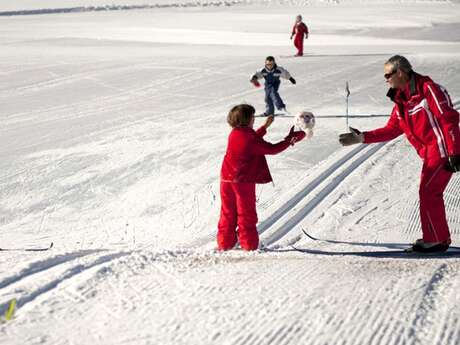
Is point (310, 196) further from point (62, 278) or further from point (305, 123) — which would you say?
point (62, 278)

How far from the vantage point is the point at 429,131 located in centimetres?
495

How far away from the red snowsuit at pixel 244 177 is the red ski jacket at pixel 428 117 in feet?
2.83

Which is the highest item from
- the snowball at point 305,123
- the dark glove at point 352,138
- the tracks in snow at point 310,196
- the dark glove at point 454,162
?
the snowball at point 305,123

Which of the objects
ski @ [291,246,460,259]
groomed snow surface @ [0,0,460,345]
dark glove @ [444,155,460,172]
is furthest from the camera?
ski @ [291,246,460,259]

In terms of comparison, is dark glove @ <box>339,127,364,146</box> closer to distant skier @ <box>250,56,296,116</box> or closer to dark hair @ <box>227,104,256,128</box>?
dark hair @ <box>227,104,256,128</box>

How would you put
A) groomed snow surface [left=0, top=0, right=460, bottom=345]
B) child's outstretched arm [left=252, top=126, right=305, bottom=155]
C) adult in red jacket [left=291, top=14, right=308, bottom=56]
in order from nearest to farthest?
groomed snow surface [left=0, top=0, right=460, bottom=345] → child's outstretched arm [left=252, top=126, right=305, bottom=155] → adult in red jacket [left=291, top=14, right=308, bottom=56]

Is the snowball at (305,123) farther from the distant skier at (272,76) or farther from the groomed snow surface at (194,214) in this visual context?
the distant skier at (272,76)

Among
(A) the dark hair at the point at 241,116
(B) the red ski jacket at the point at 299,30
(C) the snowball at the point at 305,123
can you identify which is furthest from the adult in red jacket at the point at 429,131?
(B) the red ski jacket at the point at 299,30

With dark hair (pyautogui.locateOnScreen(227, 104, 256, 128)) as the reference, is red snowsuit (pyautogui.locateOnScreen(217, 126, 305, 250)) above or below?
below

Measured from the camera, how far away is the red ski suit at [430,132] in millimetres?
4812

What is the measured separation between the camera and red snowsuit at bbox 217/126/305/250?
5.44m

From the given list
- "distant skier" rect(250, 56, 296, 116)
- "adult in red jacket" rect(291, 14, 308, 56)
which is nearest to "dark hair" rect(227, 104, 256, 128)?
"distant skier" rect(250, 56, 296, 116)

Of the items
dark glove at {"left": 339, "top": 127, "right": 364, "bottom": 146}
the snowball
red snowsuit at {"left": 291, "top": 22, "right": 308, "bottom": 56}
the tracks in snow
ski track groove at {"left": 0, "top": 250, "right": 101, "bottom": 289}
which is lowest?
the tracks in snow

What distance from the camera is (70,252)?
4727 mm
